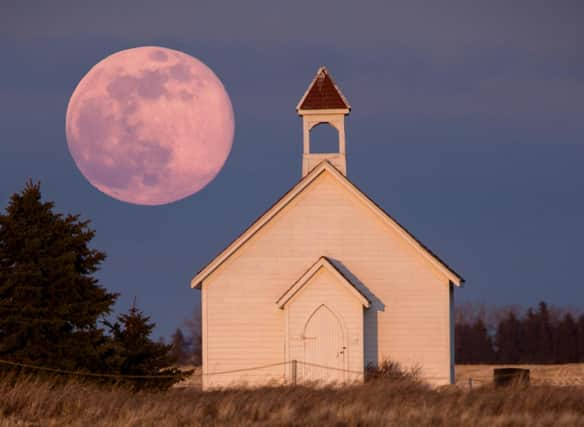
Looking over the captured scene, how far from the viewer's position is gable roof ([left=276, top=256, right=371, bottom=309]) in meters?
35.4

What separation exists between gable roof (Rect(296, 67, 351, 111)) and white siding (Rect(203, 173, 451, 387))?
2.81m

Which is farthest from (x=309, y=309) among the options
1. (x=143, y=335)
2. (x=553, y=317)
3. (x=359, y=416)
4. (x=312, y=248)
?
(x=553, y=317)

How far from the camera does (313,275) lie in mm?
35562

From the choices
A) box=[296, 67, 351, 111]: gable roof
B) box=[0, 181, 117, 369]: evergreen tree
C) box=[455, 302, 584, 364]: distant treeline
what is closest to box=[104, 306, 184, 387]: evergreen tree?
box=[0, 181, 117, 369]: evergreen tree

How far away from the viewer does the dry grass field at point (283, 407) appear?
2284 cm

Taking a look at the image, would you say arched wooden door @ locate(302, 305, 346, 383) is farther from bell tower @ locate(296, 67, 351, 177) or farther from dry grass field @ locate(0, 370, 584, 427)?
dry grass field @ locate(0, 370, 584, 427)

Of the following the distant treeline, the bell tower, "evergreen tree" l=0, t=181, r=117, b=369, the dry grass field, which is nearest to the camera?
the dry grass field

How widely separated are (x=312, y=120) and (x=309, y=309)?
640cm

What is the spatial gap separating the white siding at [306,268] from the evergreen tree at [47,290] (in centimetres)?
360

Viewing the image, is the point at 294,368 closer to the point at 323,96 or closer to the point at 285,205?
the point at 285,205

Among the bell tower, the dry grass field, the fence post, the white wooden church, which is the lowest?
the dry grass field

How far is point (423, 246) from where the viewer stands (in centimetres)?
3612

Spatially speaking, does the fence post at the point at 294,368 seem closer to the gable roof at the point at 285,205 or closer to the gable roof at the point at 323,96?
the gable roof at the point at 285,205

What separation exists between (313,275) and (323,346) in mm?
2101
